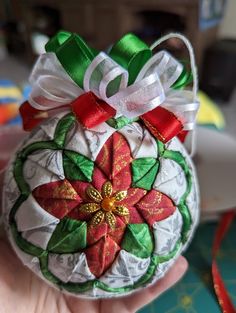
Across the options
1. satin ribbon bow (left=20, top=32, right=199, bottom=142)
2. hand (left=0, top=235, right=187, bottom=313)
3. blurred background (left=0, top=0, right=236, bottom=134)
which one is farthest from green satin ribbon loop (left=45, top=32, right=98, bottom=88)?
blurred background (left=0, top=0, right=236, bottom=134)

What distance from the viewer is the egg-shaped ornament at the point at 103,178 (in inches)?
14.6

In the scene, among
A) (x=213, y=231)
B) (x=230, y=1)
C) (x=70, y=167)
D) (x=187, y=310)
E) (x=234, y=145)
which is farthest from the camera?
(x=230, y=1)

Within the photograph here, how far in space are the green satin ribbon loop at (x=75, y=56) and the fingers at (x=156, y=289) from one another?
0.24 m

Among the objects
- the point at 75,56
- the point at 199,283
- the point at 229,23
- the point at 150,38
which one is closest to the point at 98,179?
the point at 75,56

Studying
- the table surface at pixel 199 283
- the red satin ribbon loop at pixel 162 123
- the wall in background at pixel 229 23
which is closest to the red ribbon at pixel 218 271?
the table surface at pixel 199 283

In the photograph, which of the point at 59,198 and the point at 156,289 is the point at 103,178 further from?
the point at 156,289

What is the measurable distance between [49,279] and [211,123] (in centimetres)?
50

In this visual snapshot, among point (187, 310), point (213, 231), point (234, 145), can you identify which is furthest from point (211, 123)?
point (187, 310)

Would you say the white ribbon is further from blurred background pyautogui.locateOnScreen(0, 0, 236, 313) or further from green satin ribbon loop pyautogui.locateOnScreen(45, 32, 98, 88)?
blurred background pyautogui.locateOnScreen(0, 0, 236, 313)

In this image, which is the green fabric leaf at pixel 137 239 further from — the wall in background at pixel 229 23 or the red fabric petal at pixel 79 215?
the wall in background at pixel 229 23

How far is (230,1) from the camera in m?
1.15

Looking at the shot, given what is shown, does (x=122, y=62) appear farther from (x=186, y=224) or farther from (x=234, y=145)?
(x=234, y=145)

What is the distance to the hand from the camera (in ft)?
1.54

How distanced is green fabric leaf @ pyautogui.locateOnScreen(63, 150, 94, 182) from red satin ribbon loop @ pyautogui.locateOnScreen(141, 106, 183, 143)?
0.24 feet
